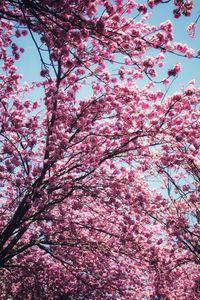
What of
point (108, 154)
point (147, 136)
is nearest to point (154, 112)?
point (147, 136)

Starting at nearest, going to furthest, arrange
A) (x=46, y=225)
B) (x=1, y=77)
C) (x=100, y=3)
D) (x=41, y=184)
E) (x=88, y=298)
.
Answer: (x=100, y=3)
(x=41, y=184)
(x=1, y=77)
(x=46, y=225)
(x=88, y=298)

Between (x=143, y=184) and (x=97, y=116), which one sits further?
(x=143, y=184)

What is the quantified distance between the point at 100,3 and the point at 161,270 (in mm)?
9768

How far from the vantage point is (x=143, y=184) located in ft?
35.6

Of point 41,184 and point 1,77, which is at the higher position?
point 1,77

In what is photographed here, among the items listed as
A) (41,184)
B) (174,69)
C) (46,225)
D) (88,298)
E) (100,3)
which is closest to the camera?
(100,3)

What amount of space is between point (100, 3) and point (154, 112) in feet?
11.3

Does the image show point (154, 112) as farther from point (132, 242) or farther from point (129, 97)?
point (132, 242)

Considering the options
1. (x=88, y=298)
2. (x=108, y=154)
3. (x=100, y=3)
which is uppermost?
(x=100, y=3)

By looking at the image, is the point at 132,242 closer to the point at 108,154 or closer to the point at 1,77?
the point at 108,154

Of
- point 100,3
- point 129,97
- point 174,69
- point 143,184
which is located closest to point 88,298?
point 143,184

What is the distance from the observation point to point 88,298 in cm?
1502

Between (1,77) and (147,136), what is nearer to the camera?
(147,136)

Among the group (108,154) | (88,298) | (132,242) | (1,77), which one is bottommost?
(88,298)
